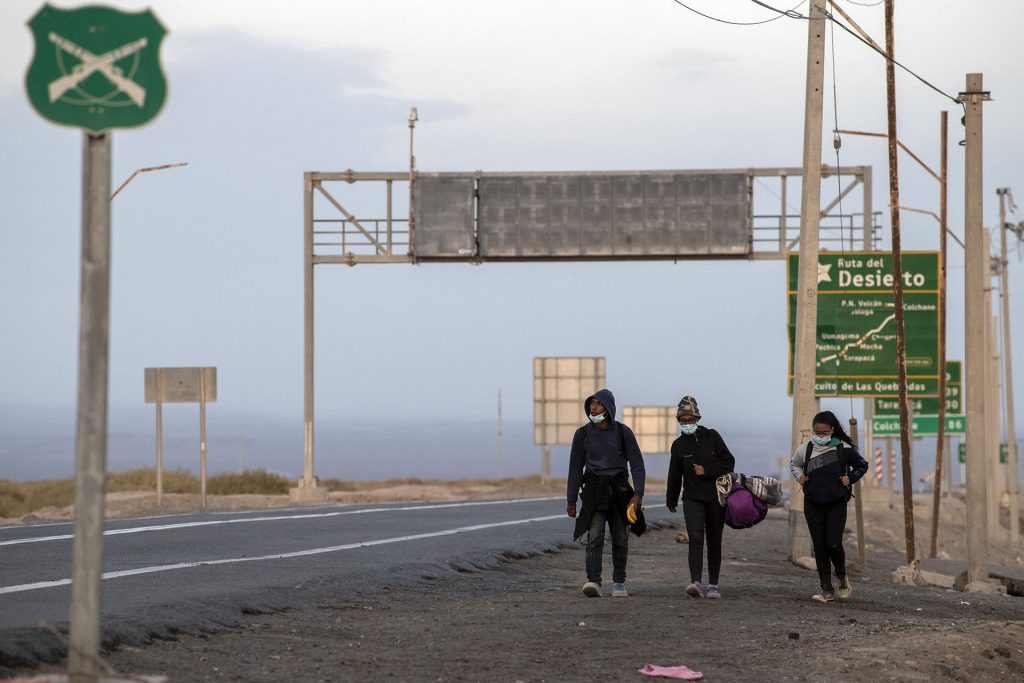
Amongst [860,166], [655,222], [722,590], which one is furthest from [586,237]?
[722,590]

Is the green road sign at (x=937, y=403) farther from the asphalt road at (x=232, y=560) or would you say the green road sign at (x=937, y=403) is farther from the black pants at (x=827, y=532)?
the black pants at (x=827, y=532)

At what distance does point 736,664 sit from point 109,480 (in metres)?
45.0

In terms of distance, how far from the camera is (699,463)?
14414mm

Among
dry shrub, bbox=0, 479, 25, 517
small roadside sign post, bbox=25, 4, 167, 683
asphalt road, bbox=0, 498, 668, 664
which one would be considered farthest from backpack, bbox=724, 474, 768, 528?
dry shrub, bbox=0, 479, 25, 517

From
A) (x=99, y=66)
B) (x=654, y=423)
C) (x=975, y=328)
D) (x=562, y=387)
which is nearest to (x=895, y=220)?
(x=975, y=328)

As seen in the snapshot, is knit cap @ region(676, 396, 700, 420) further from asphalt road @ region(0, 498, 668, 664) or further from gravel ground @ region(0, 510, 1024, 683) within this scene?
asphalt road @ region(0, 498, 668, 664)

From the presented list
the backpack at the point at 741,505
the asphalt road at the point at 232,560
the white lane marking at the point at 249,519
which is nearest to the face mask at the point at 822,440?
the backpack at the point at 741,505

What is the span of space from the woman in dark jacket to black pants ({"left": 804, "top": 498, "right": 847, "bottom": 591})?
1.04m

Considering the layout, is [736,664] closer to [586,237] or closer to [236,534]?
[236,534]

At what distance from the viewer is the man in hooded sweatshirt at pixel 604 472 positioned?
45.4 ft

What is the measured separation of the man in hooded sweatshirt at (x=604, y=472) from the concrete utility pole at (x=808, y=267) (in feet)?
24.4

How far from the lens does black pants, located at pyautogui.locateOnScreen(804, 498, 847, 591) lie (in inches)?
587

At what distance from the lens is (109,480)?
2090 inches

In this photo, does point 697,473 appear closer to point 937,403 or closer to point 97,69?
point 97,69
